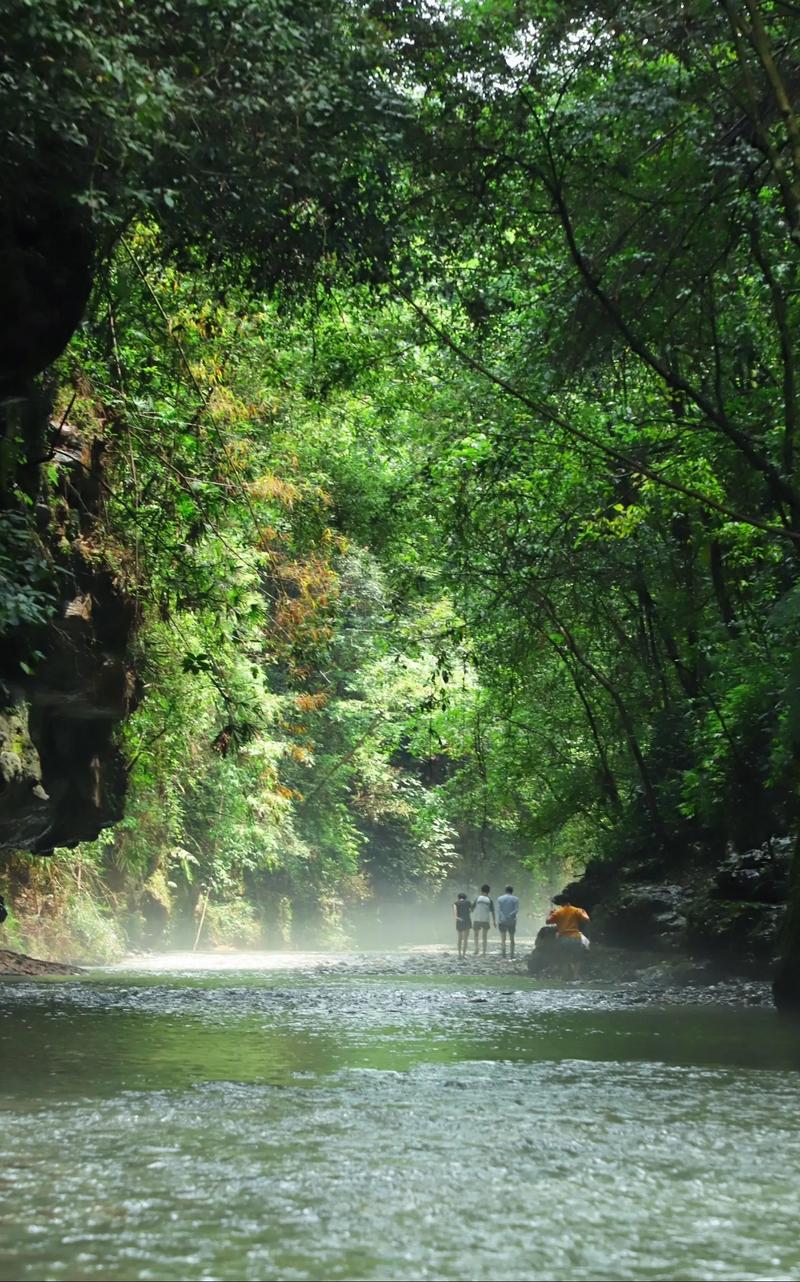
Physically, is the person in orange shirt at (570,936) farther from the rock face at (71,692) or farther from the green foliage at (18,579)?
the green foliage at (18,579)

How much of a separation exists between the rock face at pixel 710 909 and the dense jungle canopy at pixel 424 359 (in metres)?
0.63

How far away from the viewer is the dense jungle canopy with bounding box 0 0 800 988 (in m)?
11.0

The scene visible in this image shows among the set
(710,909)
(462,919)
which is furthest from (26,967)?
(462,919)

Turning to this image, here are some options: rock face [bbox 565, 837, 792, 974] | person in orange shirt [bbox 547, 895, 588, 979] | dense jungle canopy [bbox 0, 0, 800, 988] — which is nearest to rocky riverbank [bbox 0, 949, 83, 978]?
dense jungle canopy [bbox 0, 0, 800, 988]

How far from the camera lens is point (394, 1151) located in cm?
654

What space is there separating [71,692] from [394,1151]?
10.9m

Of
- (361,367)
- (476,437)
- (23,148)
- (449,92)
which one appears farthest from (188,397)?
(23,148)

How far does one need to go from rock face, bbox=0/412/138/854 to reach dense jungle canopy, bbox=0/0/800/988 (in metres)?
0.16

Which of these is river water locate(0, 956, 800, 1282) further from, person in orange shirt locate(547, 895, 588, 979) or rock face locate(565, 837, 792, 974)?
person in orange shirt locate(547, 895, 588, 979)

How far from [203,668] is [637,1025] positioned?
6074mm

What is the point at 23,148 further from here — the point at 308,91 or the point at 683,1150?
the point at 683,1150

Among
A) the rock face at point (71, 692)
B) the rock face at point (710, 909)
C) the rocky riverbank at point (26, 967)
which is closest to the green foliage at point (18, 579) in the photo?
the rock face at point (71, 692)

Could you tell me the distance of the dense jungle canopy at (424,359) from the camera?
36.1 ft

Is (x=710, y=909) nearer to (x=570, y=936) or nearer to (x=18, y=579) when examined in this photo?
(x=570, y=936)
